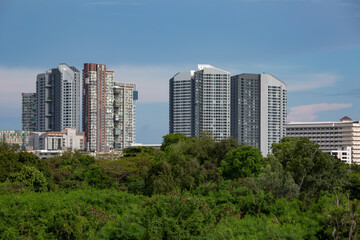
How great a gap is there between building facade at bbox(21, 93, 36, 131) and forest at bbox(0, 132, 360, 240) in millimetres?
56074

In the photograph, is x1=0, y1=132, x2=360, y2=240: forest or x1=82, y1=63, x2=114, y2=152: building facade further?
x1=82, y1=63, x2=114, y2=152: building facade

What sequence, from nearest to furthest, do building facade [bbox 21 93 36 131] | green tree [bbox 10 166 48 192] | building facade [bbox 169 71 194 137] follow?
green tree [bbox 10 166 48 192] → building facade [bbox 169 71 194 137] → building facade [bbox 21 93 36 131]

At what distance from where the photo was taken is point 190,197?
A: 17969 mm

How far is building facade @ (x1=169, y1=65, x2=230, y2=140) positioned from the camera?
80000 millimetres

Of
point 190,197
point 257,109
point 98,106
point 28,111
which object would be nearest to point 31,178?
point 190,197

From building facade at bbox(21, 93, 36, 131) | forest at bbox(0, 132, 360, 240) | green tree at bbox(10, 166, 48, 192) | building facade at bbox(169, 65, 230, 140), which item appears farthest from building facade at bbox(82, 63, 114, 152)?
green tree at bbox(10, 166, 48, 192)

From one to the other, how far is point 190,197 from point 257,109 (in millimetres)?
65865

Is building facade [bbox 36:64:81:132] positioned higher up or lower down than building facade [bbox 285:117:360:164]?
higher up

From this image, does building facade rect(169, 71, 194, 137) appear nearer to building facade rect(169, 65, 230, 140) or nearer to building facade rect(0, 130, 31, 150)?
building facade rect(169, 65, 230, 140)

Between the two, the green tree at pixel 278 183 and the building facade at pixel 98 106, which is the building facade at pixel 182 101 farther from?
the green tree at pixel 278 183

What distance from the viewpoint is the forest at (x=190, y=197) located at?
680 inches

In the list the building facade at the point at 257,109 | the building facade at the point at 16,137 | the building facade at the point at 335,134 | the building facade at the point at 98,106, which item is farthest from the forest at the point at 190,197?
the building facade at the point at 16,137

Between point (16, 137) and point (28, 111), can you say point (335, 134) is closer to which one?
point (16, 137)

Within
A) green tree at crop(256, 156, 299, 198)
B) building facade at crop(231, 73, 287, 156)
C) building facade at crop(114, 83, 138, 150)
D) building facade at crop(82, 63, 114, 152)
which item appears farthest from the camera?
building facade at crop(114, 83, 138, 150)
